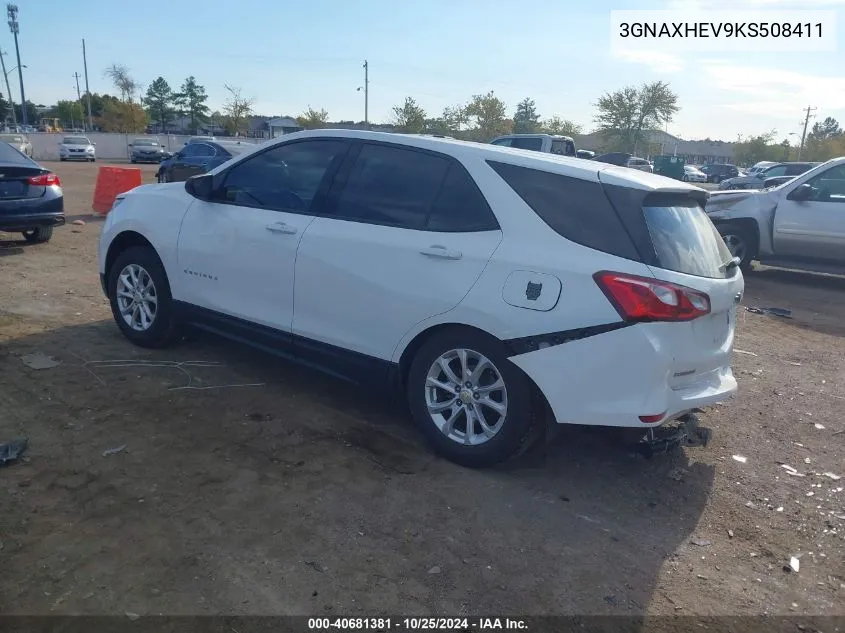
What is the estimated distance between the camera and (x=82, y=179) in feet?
85.8

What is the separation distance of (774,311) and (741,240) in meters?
2.47

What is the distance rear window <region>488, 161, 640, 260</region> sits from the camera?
145 inches

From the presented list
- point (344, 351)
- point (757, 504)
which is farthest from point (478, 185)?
point (757, 504)

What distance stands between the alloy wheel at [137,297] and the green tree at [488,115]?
51.8 m

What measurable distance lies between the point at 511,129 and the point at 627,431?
185 feet

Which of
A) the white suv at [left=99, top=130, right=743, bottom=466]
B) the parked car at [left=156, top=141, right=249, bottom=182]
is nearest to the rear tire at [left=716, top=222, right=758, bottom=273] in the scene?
the white suv at [left=99, top=130, right=743, bottom=466]

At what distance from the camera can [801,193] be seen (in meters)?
10.6

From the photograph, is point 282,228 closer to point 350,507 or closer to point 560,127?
point 350,507

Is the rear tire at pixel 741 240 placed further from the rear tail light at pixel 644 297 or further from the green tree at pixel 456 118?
the green tree at pixel 456 118

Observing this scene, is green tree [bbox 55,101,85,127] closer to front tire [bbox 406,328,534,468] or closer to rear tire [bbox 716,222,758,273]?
rear tire [bbox 716,222,758,273]

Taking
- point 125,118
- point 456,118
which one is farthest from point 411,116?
point 125,118

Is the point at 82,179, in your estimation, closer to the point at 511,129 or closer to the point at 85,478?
the point at 85,478

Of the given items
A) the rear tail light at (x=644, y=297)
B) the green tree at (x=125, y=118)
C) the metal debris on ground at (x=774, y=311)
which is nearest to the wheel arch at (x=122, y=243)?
the rear tail light at (x=644, y=297)

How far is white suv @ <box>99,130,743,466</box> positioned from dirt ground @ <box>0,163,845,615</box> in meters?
0.43
